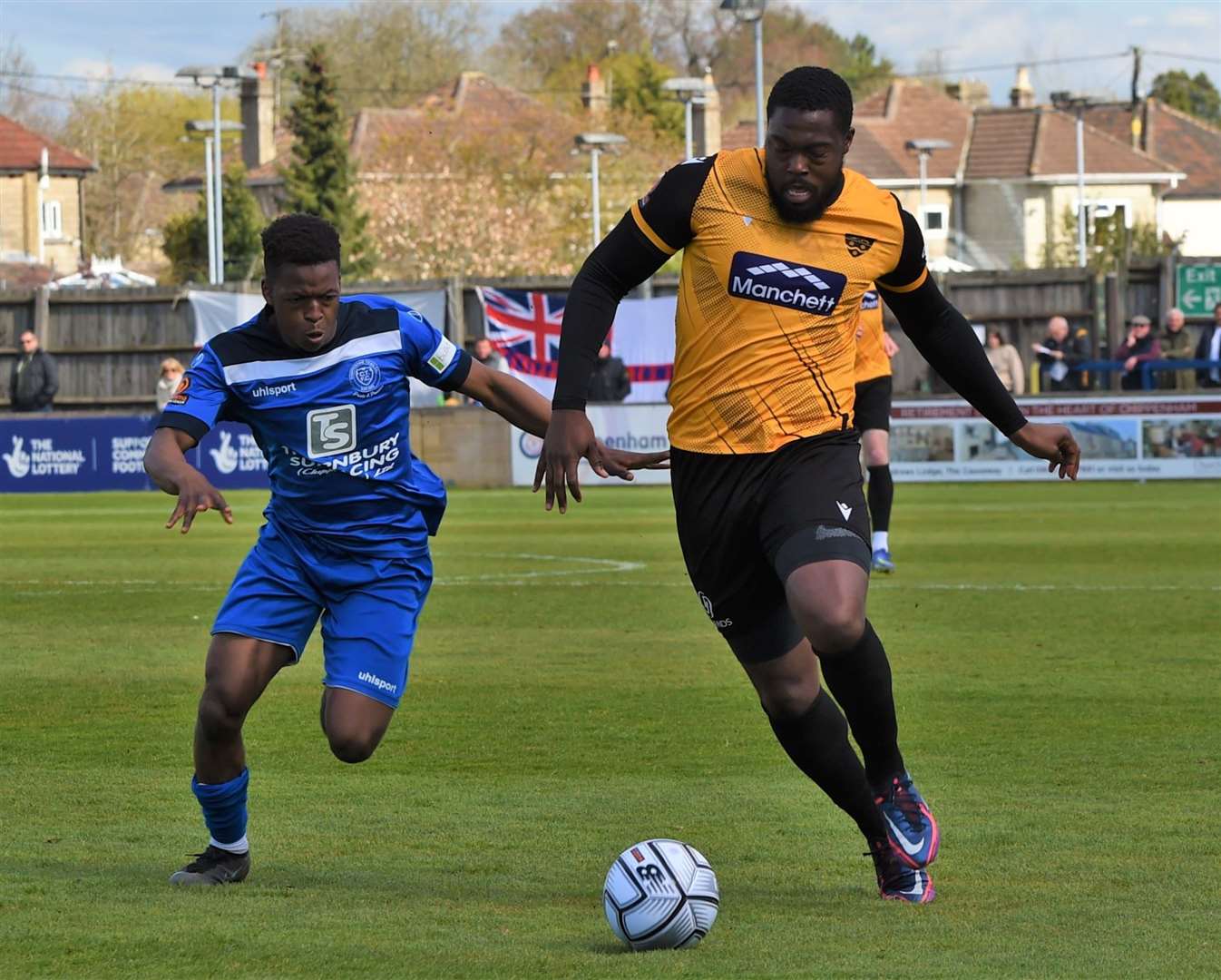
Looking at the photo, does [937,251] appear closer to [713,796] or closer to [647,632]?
[647,632]

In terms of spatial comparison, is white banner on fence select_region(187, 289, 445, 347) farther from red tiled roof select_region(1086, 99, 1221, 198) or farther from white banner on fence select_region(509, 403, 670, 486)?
red tiled roof select_region(1086, 99, 1221, 198)

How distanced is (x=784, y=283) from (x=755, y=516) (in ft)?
2.07

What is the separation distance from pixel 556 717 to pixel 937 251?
78.3m

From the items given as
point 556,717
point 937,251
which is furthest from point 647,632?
point 937,251

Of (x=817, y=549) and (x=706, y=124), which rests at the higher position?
(x=706, y=124)

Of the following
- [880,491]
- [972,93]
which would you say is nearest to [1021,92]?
[972,93]

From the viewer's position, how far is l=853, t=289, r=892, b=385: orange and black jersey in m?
13.0

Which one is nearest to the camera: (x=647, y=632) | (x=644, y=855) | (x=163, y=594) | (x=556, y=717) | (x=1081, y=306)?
(x=644, y=855)

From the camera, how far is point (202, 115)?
97938 millimetres

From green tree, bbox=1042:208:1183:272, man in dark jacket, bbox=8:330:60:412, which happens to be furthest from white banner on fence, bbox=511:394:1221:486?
green tree, bbox=1042:208:1183:272

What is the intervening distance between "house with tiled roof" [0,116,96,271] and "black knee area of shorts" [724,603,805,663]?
8317cm

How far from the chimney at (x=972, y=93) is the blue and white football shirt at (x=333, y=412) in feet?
310

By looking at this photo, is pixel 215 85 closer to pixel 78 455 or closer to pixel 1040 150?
pixel 78 455

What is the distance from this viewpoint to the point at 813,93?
5.51m
